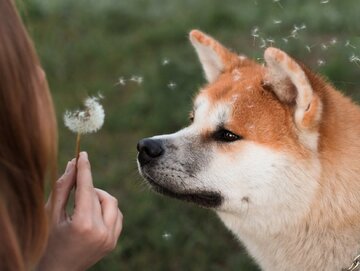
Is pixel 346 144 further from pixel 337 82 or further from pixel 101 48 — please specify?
pixel 101 48

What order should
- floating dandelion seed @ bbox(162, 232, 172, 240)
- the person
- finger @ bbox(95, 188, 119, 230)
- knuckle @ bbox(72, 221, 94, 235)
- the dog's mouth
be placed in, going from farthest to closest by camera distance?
floating dandelion seed @ bbox(162, 232, 172, 240) < the dog's mouth < finger @ bbox(95, 188, 119, 230) < knuckle @ bbox(72, 221, 94, 235) < the person

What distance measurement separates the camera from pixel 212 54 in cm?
379

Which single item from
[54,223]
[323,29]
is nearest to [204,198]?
[54,223]

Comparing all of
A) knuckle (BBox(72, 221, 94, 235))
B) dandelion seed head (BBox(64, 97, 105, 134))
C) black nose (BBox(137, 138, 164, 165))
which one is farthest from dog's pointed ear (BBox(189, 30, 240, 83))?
knuckle (BBox(72, 221, 94, 235))

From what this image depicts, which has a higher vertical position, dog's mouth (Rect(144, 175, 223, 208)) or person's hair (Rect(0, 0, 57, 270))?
person's hair (Rect(0, 0, 57, 270))

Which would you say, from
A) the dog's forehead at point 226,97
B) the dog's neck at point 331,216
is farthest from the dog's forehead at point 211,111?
the dog's neck at point 331,216

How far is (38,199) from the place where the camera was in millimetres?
2037

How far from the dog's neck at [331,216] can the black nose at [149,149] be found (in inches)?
18.6

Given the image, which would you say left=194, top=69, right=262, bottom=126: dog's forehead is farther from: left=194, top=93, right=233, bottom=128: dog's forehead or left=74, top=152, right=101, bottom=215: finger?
left=74, top=152, right=101, bottom=215: finger

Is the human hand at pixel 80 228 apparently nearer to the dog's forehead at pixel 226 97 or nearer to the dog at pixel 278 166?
the dog at pixel 278 166

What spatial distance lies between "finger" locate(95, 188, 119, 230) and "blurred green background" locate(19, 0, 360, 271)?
1906mm

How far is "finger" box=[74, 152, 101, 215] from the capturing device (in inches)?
91.7

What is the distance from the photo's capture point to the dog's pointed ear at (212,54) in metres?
3.74

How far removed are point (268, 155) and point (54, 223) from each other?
1120 millimetres
